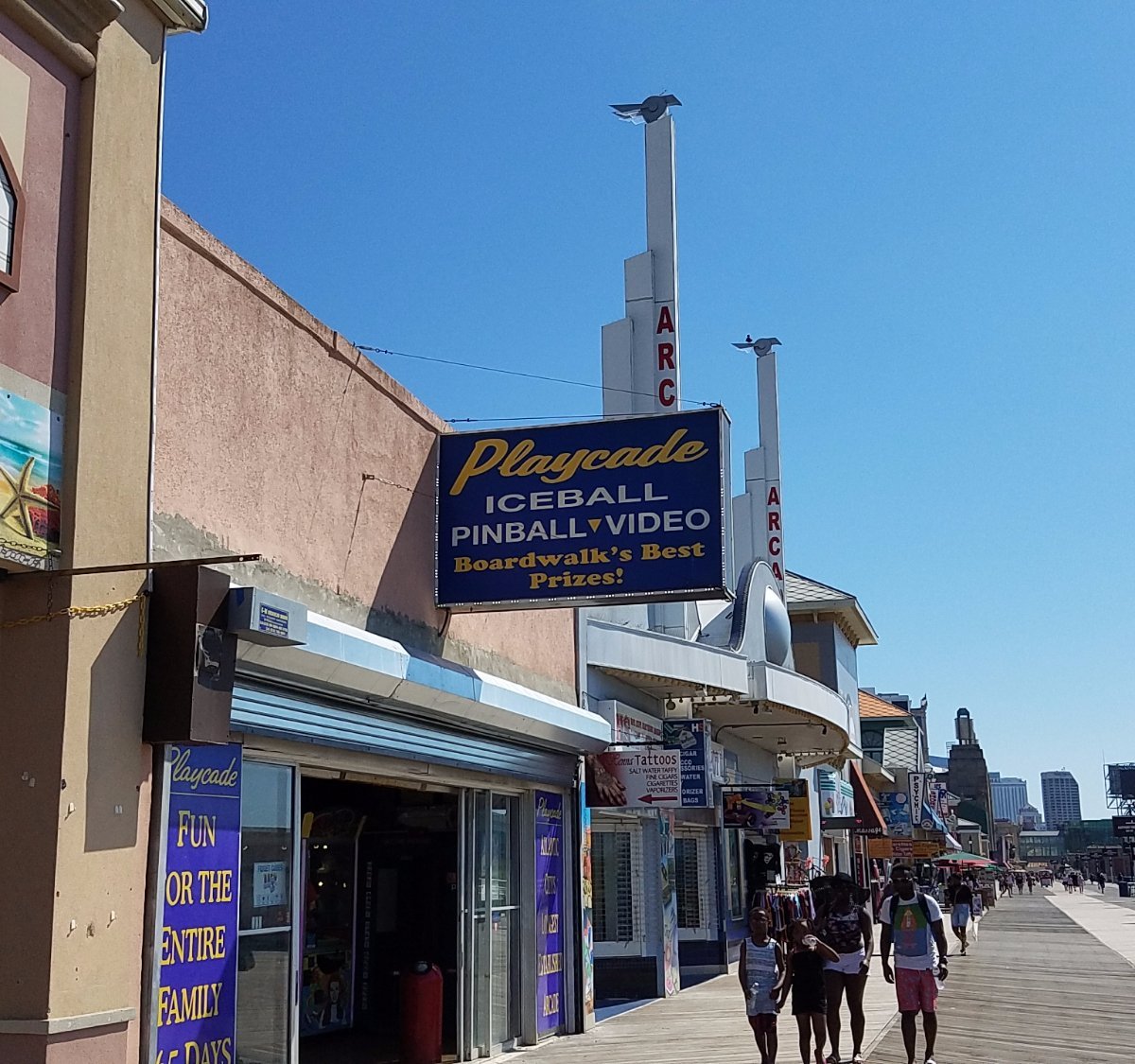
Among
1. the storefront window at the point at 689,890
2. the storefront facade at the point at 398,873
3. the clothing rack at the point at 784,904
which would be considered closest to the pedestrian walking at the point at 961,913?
the clothing rack at the point at 784,904

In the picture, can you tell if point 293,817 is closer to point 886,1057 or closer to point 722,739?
point 886,1057

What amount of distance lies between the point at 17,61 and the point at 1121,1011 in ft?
52.7

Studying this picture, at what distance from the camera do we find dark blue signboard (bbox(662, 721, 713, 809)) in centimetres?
1655

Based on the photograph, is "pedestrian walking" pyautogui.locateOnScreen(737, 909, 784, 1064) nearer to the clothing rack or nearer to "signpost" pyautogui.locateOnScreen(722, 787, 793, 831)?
the clothing rack

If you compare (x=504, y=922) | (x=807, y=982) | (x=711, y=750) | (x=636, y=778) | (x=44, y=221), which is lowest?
(x=807, y=982)

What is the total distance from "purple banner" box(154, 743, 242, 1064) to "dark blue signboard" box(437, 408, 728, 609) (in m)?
3.41

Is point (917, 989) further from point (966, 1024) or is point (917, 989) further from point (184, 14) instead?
point (184, 14)

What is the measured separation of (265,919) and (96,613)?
2.90m

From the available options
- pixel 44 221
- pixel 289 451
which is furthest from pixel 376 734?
pixel 44 221

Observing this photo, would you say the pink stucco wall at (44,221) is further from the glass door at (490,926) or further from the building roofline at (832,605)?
the building roofline at (832,605)

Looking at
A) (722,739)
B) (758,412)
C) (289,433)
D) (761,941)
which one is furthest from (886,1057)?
(758,412)

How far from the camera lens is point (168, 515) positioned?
796cm

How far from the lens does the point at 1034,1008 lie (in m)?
17.1

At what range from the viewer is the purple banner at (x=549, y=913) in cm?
1371
